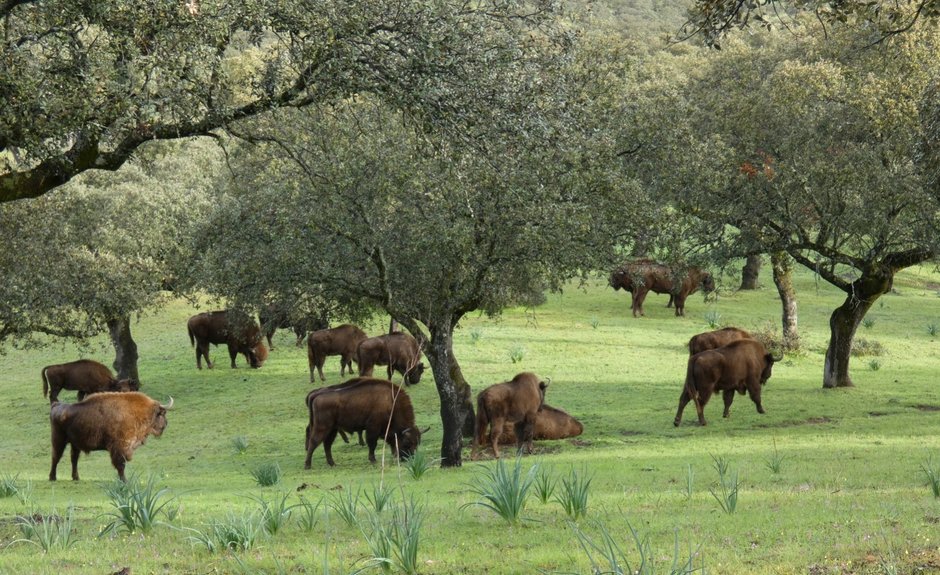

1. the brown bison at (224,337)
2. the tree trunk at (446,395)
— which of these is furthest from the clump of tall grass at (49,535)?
the brown bison at (224,337)

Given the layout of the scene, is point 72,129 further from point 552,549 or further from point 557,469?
point 557,469

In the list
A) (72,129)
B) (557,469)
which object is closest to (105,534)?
(72,129)

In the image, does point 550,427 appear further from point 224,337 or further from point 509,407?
point 224,337

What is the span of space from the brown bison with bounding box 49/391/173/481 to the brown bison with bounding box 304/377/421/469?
3321 millimetres

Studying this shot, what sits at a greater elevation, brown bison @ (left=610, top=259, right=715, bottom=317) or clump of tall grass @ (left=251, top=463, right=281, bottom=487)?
brown bison @ (left=610, top=259, right=715, bottom=317)

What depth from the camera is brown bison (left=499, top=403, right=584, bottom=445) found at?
21.3 m

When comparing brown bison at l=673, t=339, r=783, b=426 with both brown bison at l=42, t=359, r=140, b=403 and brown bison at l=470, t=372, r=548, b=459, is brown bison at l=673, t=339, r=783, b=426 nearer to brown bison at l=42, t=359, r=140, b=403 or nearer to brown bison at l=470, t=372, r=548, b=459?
brown bison at l=470, t=372, r=548, b=459

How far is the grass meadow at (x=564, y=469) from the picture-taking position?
27.9 feet

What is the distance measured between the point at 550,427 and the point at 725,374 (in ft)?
15.1

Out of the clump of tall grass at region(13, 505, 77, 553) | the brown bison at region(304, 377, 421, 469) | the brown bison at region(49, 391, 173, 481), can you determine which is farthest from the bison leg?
the clump of tall grass at region(13, 505, 77, 553)

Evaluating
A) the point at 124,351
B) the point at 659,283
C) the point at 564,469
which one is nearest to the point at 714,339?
the point at 564,469

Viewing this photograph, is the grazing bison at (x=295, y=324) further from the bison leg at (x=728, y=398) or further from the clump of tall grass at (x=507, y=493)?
the clump of tall grass at (x=507, y=493)

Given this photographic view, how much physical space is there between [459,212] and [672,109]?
8578mm

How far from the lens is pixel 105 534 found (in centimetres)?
989
